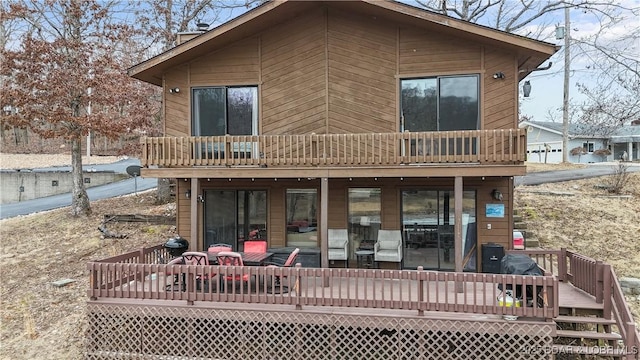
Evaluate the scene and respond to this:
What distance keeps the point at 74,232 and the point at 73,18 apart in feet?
27.0

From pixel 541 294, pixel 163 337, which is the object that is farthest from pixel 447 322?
pixel 163 337

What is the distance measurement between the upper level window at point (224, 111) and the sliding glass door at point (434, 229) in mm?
4613

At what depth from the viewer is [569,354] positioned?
7.59 meters

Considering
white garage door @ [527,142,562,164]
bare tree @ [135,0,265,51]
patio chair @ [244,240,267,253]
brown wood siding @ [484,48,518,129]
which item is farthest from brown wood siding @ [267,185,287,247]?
white garage door @ [527,142,562,164]

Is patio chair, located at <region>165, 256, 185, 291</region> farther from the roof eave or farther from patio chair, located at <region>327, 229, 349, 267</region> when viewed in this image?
the roof eave

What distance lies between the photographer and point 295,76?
1093cm

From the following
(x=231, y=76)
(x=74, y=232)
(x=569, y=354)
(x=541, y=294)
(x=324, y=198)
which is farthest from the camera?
(x=74, y=232)

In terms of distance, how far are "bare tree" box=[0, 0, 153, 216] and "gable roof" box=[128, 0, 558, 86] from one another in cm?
547

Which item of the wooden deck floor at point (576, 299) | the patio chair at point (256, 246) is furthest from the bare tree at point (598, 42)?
the patio chair at point (256, 246)

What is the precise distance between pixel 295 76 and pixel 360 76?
66.6 inches

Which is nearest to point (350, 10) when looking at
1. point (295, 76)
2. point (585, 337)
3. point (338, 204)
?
point (295, 76)

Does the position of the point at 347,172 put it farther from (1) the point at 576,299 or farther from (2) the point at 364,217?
(1) the point at 576,299

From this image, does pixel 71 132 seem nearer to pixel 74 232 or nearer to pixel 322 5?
pixel 74 232

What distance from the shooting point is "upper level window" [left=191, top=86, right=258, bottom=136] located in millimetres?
11278
